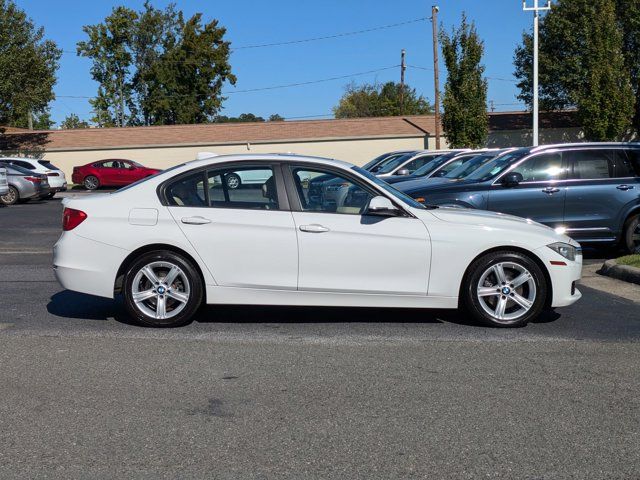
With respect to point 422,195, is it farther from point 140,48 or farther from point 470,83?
point 140,48

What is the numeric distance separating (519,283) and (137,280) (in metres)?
3.45

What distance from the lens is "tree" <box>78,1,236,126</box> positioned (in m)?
62.4

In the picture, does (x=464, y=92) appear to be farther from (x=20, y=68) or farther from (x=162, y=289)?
(x=162, y=289)

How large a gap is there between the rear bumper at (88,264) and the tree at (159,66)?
56.6 m

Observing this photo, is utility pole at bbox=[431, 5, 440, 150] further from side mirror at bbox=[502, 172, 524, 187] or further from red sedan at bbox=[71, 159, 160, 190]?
side mirror at bbox=[502, 172, 524, 187]

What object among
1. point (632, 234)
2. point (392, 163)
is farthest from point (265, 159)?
point (392, 163)

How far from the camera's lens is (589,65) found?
39.3 meters

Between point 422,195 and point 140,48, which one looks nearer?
point 422,195

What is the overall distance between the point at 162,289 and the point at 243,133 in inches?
1635

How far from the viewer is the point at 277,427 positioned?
4.55 metres

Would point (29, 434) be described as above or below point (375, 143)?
below

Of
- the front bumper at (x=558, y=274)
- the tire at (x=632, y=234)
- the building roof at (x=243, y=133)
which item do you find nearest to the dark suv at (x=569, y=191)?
the tire at (x=632, y=234)

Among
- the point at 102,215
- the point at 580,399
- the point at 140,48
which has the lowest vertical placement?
the point at 580,399

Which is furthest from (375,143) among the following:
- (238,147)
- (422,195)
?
(422,195)
